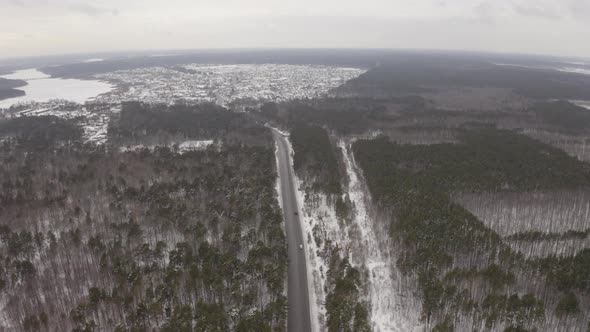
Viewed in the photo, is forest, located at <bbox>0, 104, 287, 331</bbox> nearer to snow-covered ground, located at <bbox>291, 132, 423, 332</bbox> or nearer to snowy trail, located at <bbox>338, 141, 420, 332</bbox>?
snow-covered ground, located at <bbox>291, 132, 423, 332</bbox>

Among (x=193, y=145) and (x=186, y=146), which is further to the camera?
(x=193, y=145)

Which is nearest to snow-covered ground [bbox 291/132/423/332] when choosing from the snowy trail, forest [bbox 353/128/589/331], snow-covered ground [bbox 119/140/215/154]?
the snowy trail

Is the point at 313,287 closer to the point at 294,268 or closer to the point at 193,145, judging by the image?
the point at 294,268

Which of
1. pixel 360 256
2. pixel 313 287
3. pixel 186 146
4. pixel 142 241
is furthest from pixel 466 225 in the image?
pixel 186 146

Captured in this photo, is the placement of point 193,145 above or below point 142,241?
above

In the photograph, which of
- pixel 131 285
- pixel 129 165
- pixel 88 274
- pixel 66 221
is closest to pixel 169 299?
pixel 131 285

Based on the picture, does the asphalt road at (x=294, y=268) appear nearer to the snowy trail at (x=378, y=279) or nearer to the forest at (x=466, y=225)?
the snowy trail at (x=378, y=279)
